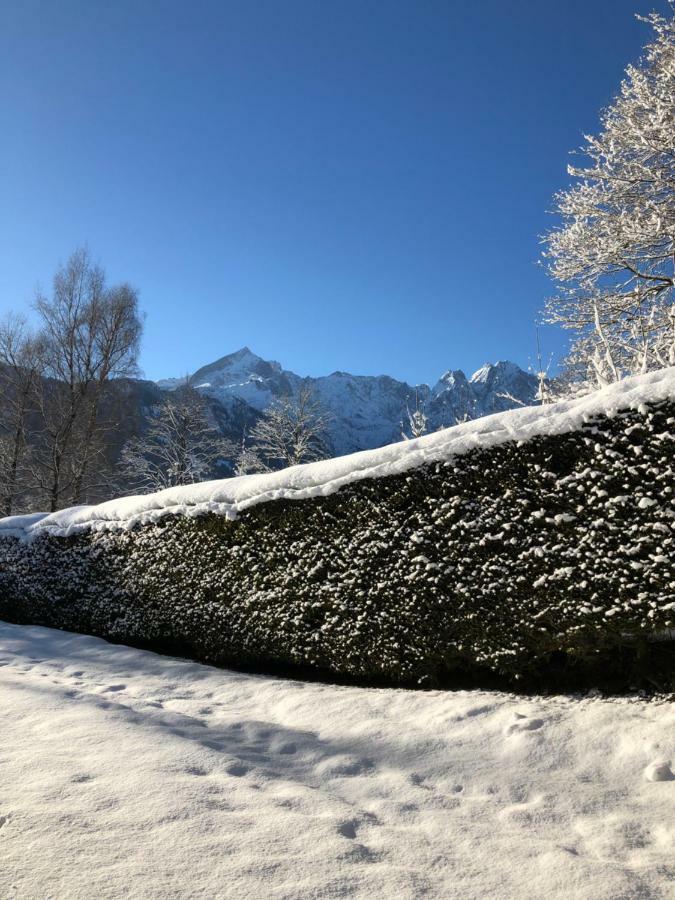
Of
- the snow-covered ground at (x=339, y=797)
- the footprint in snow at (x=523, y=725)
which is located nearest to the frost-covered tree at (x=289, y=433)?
the snow-covered ground at (x=339, y=797)

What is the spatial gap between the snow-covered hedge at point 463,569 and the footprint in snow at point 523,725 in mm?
549

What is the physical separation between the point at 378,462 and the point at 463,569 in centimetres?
113

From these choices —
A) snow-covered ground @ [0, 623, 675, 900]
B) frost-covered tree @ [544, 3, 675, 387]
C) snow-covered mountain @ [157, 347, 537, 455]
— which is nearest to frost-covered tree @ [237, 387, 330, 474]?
frost-covered tree @ [544, 3, 675, 387]

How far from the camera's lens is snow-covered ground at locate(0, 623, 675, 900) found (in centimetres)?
167

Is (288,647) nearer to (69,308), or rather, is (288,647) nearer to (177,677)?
Answer: (177,677)

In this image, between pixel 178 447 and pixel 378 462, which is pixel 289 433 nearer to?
pixel 178 447

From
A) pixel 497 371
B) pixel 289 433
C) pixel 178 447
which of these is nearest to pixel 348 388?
pixel 497 371

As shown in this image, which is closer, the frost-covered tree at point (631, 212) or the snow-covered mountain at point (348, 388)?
the frost-covered tree at point (631, 212)

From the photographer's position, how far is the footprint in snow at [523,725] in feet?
9.82

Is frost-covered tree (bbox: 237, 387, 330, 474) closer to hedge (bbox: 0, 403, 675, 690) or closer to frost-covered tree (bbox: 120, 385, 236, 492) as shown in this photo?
frost-covered tree (bbox: 120, 385, 236, 492)

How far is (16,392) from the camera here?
17.1 meters

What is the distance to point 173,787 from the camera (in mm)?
2256

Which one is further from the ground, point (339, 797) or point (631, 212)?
Answer: point (631, 212)

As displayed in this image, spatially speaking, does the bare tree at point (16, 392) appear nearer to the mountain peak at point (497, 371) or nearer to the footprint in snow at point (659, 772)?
the footprint in snow at point (659, 772)
